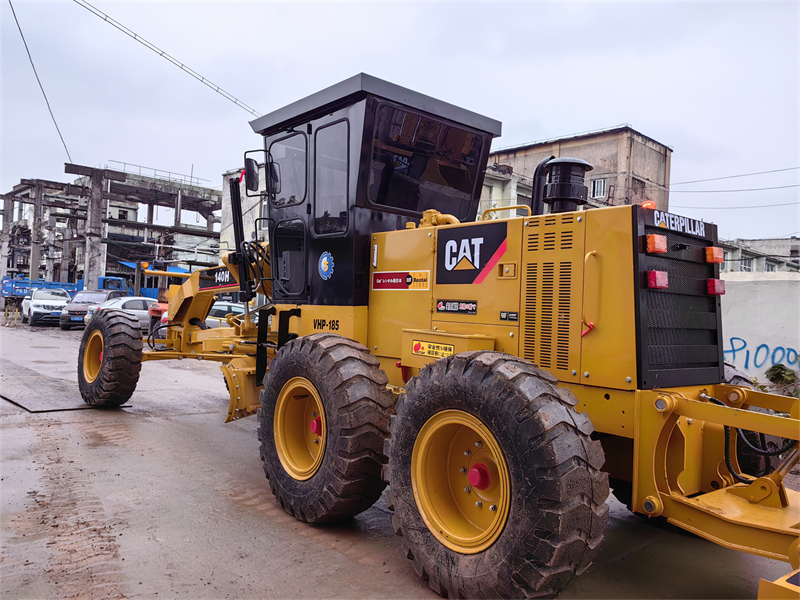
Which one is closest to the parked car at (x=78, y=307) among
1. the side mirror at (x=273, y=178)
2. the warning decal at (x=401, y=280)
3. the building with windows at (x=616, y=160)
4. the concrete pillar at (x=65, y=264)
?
the concrete pillar at (x=65, y=264)

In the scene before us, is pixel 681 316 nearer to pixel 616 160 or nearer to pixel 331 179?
pixel 331 179

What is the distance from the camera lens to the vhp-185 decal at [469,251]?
4125 millimetres

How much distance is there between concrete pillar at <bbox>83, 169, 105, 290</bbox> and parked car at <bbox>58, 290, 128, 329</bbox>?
743 centimetres

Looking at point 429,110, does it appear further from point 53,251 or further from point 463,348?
point 53,251

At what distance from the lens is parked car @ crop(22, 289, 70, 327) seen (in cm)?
2561

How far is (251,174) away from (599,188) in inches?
1130

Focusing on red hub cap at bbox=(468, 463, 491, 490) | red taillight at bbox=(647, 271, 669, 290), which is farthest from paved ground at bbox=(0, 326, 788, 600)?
red taillight at bbox=(647, 271, 669, 290)

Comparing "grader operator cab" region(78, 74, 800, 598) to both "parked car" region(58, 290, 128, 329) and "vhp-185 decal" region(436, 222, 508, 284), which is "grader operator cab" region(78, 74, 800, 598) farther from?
"parked car" region(58, 290, 128, 329)

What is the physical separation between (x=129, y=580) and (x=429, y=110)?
4079 millimetres

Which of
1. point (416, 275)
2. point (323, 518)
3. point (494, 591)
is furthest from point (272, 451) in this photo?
point (494, 591)

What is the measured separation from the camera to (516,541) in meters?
3.00

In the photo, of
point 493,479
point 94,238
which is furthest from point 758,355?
point 94,238

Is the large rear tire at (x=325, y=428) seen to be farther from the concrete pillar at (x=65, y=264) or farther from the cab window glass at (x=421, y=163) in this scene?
the concrete pillar at (x=65, y=264)

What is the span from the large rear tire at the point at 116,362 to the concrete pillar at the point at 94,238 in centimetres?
2577
